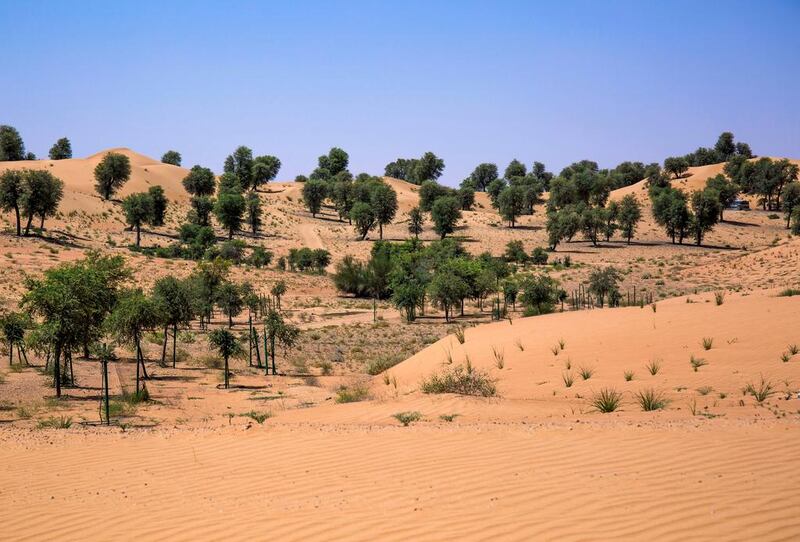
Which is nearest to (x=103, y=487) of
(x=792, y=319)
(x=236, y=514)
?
(x=236, y=514)

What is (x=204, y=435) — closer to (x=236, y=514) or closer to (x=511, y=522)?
(x=236, y=514)

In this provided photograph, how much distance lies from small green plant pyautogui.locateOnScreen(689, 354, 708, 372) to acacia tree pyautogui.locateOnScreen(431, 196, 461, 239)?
3037 inches

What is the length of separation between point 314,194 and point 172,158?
61.7m

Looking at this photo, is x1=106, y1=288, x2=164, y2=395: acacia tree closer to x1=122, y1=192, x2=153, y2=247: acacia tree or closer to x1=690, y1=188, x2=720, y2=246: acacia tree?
x1=122, y1=192, x2=153, y2=247: acacia tree

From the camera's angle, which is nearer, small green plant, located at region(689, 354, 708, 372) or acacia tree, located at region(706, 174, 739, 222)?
small green plant, located at region(689, 354, 708, 372)

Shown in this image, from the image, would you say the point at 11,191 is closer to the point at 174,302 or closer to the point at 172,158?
the point at 174,302

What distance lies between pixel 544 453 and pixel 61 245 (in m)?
64.5

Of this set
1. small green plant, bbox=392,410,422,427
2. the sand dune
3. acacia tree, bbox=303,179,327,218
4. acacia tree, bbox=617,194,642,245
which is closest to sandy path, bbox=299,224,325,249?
acacia tree, bbox=303,179,327,218

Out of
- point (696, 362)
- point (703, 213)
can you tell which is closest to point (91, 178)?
point (703, 213)

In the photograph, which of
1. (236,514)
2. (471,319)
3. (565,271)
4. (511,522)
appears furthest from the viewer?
(565,271)

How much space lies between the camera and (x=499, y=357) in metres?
20.2

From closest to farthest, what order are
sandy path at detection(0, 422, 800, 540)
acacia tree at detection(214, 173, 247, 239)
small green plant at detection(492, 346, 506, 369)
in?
sandy path at detection(0, 422, 800, 540) < small green plant at detection(492, 346, 506, 369) < acacia tree at detection(214, 173, 247, 239)

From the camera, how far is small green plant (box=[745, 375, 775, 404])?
13242 mm

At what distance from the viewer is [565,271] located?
68188mm
